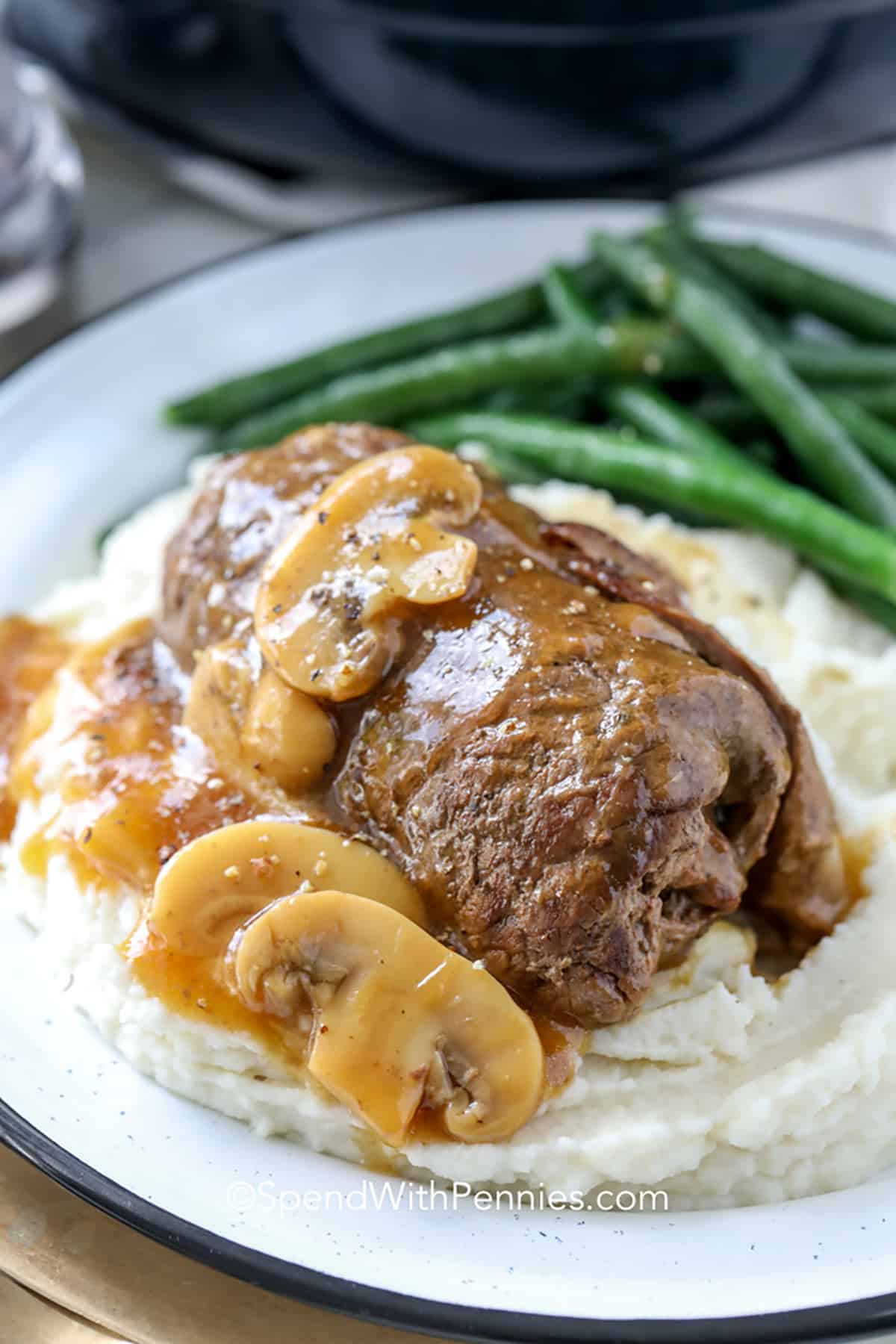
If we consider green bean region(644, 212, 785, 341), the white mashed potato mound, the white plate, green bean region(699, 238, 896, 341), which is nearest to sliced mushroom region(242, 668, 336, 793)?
the white mashed potato mound

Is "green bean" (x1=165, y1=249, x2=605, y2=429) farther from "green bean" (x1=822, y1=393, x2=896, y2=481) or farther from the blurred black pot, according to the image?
"green bean" (x1=822, y1=393, x2=896, y2=481)

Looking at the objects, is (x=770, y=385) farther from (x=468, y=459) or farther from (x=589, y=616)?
(x=589, y=616)

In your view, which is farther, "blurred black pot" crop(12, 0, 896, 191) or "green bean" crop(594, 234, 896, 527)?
"blurred black pot" crop(12, 0, 896, 191)

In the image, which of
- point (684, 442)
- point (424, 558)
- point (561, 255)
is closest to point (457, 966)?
point (424, 558)

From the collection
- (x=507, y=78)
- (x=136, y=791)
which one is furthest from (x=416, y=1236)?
(x=507, y=78)

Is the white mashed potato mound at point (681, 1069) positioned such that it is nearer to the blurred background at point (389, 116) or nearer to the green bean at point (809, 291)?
the green bean at point (809, 291)
